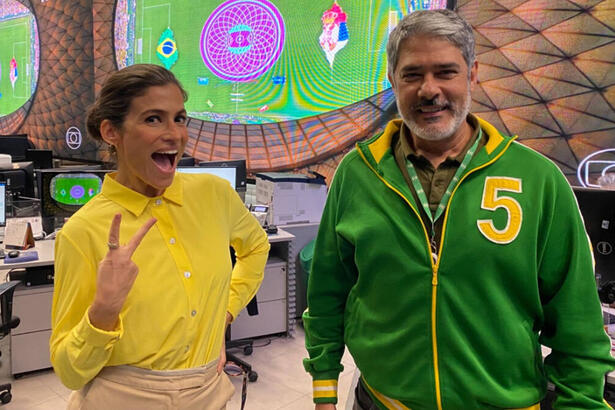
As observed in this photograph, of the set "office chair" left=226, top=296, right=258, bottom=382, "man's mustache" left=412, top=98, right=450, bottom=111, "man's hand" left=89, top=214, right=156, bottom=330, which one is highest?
"man's mustache" left=412, top=98, right=450, bottom=111

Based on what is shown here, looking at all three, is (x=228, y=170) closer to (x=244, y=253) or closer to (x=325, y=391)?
(x=244, y=253)

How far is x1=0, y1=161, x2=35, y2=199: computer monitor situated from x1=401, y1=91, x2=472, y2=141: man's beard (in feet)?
12.7

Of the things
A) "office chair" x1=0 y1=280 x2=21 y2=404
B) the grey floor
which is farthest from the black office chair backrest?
the grey floor

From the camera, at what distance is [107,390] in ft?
3.60

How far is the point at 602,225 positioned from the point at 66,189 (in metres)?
3.10

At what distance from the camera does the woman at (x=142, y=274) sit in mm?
1027

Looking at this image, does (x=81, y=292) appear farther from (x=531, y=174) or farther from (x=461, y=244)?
(x=531, y=174)

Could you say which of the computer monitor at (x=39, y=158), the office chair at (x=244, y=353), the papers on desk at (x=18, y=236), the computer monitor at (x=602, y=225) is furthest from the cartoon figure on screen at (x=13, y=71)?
the computer monitor at (x=602, y=225)

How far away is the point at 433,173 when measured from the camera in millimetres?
1140

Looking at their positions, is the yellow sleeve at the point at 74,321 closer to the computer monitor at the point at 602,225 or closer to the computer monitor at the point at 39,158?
the computer monitor at the point at 602,225

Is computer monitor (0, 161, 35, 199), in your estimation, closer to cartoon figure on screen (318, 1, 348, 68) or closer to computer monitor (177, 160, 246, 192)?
computer monitor (177, 160, 246, 192)

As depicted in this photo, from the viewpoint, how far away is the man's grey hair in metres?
1.07

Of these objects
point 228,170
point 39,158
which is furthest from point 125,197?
point 39,158

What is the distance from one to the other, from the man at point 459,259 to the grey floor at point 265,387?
155cm
